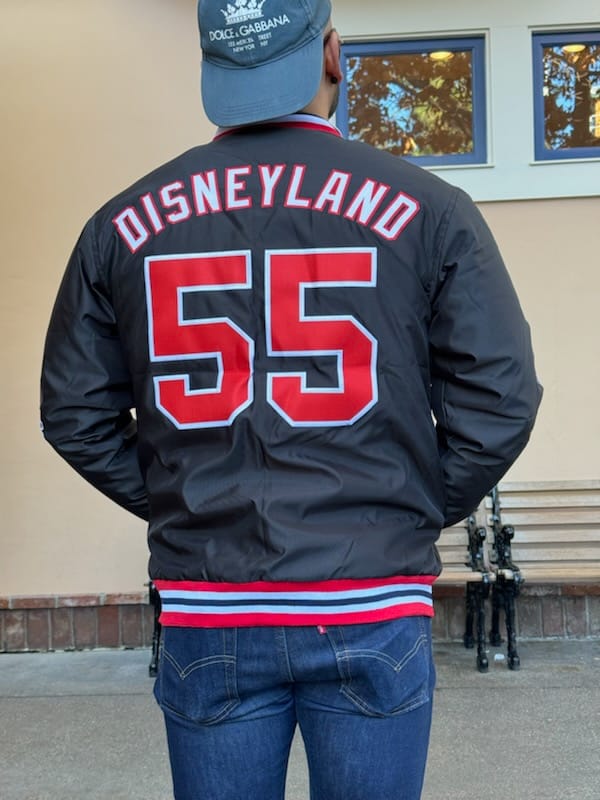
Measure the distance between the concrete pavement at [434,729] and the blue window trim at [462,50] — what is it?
267cm

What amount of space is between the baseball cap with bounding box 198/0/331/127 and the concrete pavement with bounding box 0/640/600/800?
264 cm

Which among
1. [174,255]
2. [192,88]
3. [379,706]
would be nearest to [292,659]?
[379,706]

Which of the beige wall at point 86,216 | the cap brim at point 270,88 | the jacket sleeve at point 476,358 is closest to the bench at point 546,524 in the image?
the beige wall at point 86,216

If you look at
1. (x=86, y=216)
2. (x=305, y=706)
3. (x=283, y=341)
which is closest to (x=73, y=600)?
(x=86, y=216)

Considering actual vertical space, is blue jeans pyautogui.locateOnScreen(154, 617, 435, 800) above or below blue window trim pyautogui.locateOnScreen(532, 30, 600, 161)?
below

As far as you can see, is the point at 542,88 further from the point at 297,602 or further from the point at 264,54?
the point at 297,602

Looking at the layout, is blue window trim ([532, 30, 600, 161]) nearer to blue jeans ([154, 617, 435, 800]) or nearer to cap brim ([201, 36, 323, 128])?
cap brim ([201, 36, 323, 128])

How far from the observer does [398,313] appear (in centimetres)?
158

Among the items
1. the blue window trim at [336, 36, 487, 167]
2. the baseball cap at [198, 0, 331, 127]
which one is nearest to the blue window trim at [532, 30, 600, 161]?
the blue window trim at [336, 36, 487, 167]

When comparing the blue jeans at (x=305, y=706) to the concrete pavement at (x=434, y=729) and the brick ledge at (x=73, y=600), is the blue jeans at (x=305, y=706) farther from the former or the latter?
the brick ledge at (x=73, y=600)

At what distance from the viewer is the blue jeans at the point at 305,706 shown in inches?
59.1

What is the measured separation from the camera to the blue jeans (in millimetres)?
1500

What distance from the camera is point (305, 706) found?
60.7 inches

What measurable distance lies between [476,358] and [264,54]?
63cm
